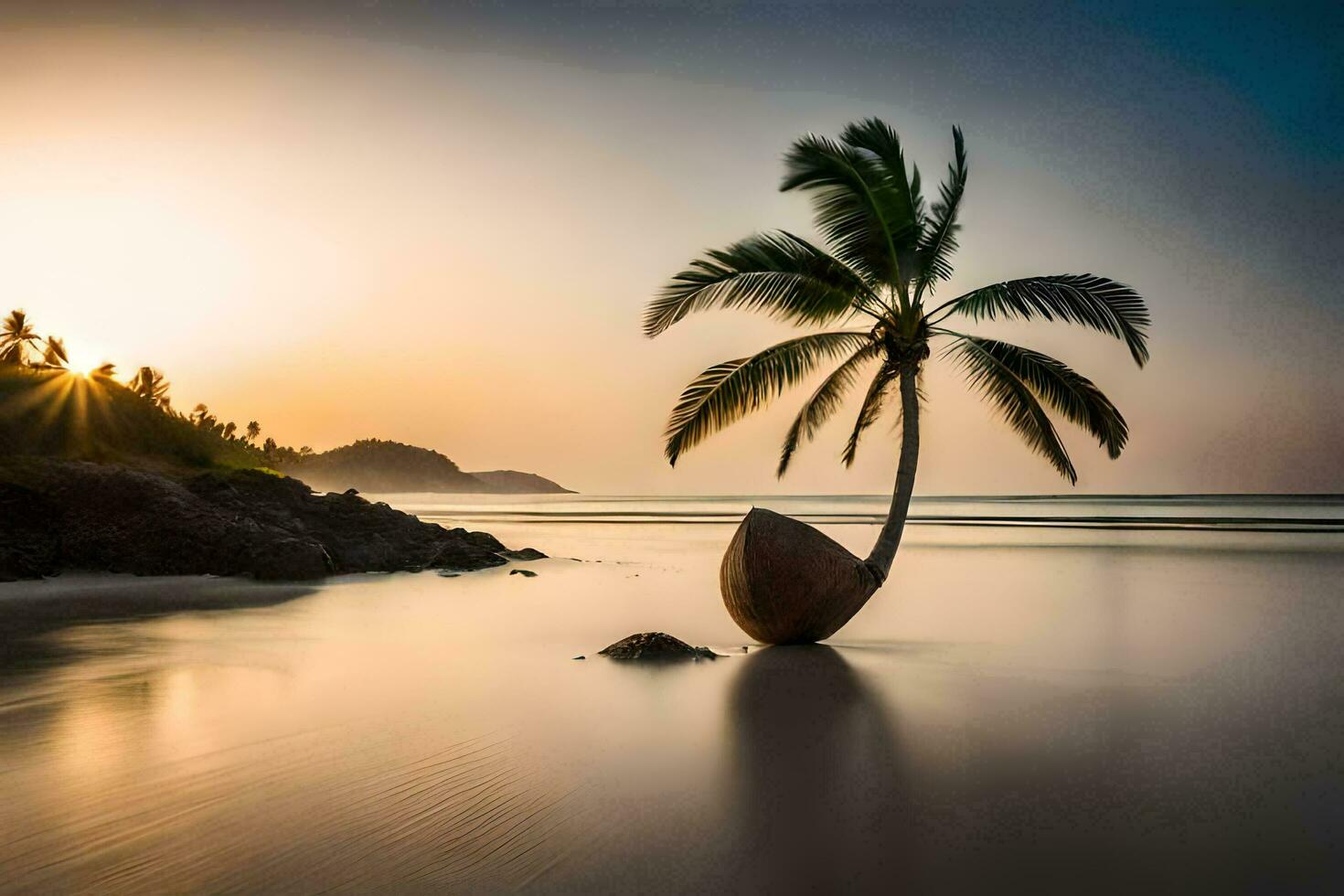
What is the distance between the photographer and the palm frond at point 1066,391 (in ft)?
34.0

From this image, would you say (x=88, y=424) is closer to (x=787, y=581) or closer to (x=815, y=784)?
(x=787, y=581)

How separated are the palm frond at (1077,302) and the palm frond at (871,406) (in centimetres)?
117

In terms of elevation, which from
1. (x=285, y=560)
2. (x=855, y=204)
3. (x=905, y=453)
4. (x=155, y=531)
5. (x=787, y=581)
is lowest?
(x=285, y=560)

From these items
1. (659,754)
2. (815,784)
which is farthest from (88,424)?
(815,784)

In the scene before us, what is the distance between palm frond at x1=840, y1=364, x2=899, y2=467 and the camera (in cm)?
1084

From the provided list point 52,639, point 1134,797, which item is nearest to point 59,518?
point 52,639

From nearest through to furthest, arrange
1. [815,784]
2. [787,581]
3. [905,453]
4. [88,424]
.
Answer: [815,784], [787,581], [905,453], [88,424]

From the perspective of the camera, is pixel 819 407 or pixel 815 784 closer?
pixel 815 784

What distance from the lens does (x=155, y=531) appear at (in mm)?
14992

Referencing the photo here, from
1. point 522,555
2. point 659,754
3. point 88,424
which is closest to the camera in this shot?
point 659,754

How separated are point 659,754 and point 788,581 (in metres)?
3.72

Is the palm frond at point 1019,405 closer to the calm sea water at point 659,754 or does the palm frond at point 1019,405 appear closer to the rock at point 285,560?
the calm sea water at point 659,754

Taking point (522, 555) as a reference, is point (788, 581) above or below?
above

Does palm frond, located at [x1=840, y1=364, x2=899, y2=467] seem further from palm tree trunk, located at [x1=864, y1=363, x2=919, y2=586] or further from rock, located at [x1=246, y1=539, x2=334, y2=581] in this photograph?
rock, located at [x1=246, y1=539, x2=334, y2=581]
